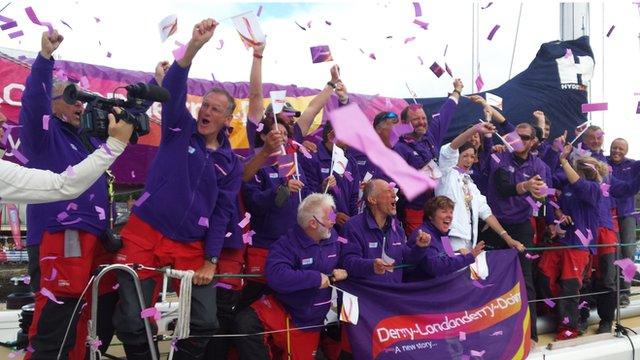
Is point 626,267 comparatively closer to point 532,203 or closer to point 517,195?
point 532,203

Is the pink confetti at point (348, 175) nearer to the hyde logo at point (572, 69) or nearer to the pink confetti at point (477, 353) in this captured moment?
the pink confetti at point (477, 353)

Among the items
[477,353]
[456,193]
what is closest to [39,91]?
[456,193]

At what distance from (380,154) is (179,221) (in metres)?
2.30

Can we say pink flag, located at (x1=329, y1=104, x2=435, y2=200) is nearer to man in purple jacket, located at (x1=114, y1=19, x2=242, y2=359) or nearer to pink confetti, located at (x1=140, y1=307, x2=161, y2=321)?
man in purple jacket, located at (x1=114, y1=19, x2=242, y2=359)

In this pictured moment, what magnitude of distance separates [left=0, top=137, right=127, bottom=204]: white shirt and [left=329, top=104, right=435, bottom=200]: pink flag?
2559 mm

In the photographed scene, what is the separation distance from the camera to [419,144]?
16.8ft

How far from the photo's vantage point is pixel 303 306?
12.3ft

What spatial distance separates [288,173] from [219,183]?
29.6 inches

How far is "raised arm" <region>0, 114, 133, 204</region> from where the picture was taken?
98.1 inches

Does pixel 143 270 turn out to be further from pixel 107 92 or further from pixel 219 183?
pixel 107 92

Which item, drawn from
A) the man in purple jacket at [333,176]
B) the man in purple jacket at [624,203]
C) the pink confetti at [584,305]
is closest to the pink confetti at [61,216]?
the man in purple jacket at [333,176]

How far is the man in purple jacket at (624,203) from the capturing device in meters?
6.48

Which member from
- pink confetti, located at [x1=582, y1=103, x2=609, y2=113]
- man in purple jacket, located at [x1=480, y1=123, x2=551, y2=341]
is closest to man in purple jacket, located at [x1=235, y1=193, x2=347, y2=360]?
man in purple jacket, located at [x1=480, y1=123, x2=551, y2=341]

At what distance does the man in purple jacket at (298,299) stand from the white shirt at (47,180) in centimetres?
138
